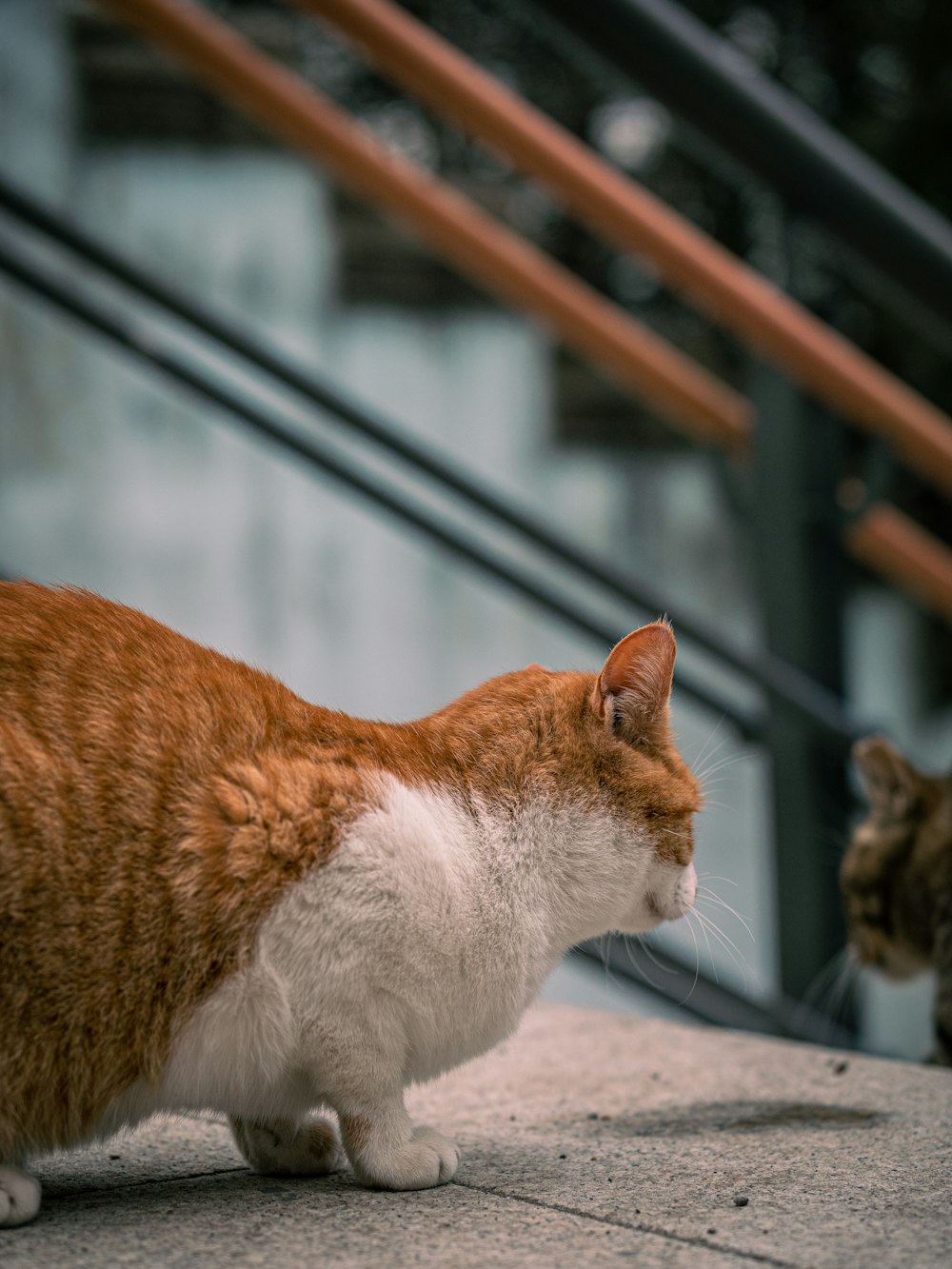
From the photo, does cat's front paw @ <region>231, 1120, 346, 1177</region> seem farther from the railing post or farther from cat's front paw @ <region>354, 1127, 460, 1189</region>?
the railing post

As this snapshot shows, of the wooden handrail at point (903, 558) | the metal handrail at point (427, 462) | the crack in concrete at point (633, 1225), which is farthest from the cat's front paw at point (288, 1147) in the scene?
the wooden handrail at point (903, 558)

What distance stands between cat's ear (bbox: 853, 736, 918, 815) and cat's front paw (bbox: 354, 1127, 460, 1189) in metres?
1.09

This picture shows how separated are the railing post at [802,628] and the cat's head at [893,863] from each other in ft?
0.19

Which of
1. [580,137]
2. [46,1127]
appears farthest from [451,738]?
[580,137]

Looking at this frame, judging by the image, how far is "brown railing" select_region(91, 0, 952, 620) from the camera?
1932 millimetres

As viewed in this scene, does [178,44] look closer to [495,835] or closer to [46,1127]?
[495,835]

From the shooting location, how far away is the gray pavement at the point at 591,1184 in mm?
842

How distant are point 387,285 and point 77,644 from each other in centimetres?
241

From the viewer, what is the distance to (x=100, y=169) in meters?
2.89

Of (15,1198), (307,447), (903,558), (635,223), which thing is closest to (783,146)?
(635,223)

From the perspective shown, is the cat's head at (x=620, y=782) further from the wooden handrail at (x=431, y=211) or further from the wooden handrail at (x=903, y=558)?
the wooden handrail at (x=903, y=558)

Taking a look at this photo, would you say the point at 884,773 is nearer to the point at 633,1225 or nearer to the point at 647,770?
the point at 647,770

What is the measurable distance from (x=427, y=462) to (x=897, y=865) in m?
0.84

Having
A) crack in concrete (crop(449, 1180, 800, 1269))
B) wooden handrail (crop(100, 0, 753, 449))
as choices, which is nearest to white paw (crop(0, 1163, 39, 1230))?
A: crack in concrete (crop(449, 1180, 800, 1269))
